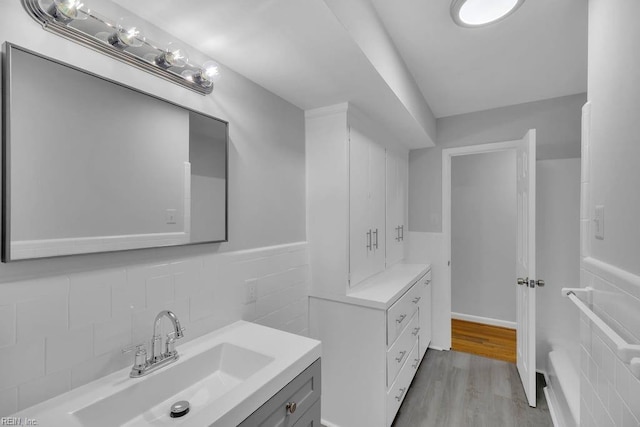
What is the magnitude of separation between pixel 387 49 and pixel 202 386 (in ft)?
6.14

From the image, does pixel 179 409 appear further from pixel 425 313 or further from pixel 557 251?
pixel 557 251

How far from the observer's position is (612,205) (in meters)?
0.95

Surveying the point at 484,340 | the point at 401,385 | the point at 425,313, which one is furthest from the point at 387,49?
the point at 484,340

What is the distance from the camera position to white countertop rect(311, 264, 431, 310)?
1823 millimetres

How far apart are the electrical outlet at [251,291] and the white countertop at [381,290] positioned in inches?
20.9

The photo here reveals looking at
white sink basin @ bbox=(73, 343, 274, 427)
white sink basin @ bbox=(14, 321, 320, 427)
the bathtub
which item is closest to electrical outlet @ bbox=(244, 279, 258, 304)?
white sink basin @ bbox=(14, 321, 320, 427)

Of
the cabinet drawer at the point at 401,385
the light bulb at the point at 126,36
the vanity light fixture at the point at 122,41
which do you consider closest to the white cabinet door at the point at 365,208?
the cabinet drawer at the point at 401,385

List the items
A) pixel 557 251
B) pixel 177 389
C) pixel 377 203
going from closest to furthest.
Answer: pixel 177 389
pixel 377 203
pixel 557 251

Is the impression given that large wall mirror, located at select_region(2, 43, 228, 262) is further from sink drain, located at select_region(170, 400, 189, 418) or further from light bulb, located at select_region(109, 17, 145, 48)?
sink drain, located at select_region(170, 400, 189, 418)

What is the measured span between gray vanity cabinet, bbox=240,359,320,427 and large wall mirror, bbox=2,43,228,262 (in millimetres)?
709

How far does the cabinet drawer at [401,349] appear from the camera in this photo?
1.84 metres

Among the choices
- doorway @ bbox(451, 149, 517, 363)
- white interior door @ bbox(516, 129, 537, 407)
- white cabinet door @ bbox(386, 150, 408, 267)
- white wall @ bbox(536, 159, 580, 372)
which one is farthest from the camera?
doorway @ bbox(451, 149, 517, 363)

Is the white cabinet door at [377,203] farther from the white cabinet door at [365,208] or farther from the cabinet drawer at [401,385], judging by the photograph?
the cabinet drawer at [401,385]

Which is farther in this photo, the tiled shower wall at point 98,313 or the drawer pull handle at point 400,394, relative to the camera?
the drawer pull handle at point 400,394
